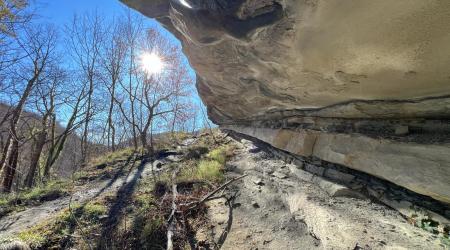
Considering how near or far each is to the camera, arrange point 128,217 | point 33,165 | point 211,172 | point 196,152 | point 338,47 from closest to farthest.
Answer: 1. point 338,47
2. point 128,217
3. point 211,172
4. point 196,152
5. point 33,165

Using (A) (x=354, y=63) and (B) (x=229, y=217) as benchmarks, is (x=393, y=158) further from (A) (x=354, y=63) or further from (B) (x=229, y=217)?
(B) (x=229, y=217)

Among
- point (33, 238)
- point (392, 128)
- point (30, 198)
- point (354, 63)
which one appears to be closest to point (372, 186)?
point (392, 128)

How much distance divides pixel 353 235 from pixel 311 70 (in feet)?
4.98

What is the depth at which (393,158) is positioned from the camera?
230 cm

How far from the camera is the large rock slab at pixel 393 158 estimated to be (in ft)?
6.27

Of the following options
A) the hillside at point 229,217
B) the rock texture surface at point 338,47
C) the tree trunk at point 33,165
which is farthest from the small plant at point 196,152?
the tree trunk at point 33,165

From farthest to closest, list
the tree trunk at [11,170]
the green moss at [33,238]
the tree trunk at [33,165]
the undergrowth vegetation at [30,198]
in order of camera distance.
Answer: the tree trunk at [33,165], the tree trunk at [11,170], the undergrowth vegetation at [30,198], the green moss at [33,238]

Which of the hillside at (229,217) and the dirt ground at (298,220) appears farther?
the hillside at (229,217)

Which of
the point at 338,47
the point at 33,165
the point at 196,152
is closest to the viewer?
the point at 338,47

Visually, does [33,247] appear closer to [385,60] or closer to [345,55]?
[345,55]

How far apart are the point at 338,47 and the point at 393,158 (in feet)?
3.79

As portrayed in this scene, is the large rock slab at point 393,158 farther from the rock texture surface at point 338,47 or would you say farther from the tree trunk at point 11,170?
the tree trunk at point 11,170

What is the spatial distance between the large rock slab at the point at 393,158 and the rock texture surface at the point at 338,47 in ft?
1.07

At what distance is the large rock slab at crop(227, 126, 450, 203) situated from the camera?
6.27 feet
